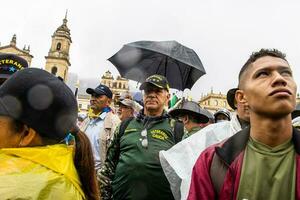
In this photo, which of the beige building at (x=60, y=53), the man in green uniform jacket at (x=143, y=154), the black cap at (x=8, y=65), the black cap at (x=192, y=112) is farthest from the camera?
the beige building at (x=60, y=53)

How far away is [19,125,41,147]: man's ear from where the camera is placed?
1595 mm

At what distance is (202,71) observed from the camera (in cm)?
573

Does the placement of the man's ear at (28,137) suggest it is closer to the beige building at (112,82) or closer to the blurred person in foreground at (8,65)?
the blurred person in foreground at (8,65)

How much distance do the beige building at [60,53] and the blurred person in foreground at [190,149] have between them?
5524 cm

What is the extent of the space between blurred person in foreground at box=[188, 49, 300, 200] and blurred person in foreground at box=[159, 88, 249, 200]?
0.67m

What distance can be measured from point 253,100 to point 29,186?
4.27 ft

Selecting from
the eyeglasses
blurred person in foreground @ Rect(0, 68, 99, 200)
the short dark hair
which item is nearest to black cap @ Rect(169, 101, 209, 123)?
the eyeglasses

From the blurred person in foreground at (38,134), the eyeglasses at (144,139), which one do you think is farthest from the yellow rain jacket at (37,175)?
the eyeglasses at (144,139)

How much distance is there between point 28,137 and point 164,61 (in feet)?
14.9

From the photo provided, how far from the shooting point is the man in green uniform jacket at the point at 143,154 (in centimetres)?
346

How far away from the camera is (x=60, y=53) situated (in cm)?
5912

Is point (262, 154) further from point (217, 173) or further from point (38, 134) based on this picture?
point (38, 134)

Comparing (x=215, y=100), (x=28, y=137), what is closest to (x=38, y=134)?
(x=28, y=137)

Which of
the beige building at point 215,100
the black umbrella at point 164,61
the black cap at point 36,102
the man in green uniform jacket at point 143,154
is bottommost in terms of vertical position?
the man in green uniform jacket at point 143,154
